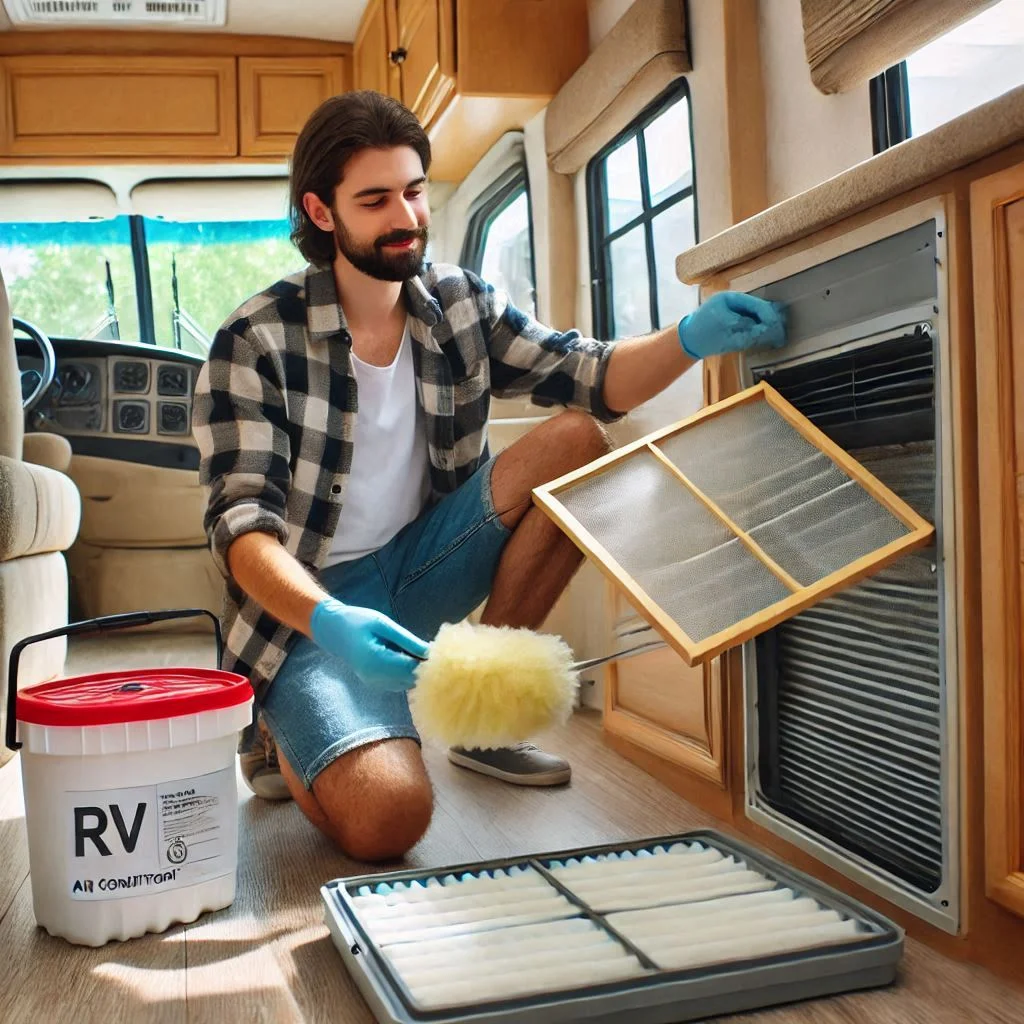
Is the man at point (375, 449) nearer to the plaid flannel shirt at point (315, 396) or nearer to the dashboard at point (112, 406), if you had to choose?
the plaid flannel shirt at point (315, 396)

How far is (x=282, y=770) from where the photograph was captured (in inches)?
65.4

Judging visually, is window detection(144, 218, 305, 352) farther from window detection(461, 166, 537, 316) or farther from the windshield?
window detection(461, 166, 537, 316)

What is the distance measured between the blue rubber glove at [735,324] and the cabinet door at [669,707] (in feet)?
1.48

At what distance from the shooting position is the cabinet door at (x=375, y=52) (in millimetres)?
3514

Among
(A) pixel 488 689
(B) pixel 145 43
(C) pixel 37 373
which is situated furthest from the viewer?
(B) pixel 145 43

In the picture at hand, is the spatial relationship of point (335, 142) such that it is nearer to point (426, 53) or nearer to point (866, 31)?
point (866, 31)

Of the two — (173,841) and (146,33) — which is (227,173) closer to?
(146,33)

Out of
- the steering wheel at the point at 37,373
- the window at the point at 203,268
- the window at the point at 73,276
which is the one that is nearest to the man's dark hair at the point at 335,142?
the steering wheel at the point at 37,373

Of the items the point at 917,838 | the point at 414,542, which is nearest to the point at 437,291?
Result: the point at 414,542

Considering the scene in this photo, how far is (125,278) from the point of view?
4441 millimetres

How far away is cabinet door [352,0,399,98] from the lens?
3514 mm

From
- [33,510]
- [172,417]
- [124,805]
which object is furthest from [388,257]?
[172,417]

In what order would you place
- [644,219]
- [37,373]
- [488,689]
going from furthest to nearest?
[37,373]
[644,219]
[488,689]

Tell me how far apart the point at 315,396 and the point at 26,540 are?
70 cm
